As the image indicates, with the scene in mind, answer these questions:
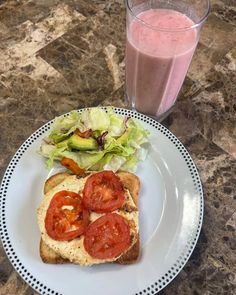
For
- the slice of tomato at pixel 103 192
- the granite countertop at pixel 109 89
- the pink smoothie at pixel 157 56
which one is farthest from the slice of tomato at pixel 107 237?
the pink smoothie at pixel 157 56

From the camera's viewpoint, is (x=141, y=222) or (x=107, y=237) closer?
(x=107, y=237)

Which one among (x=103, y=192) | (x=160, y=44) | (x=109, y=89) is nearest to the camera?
(x=103, y=192)

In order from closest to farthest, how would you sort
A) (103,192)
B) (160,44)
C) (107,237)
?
(107,237), (103,192), (160,44)

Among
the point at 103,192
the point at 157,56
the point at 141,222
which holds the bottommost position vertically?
the point at 141,222

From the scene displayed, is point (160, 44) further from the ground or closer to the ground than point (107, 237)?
further from the ground

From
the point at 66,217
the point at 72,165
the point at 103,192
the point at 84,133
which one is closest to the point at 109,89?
the point at 84,133

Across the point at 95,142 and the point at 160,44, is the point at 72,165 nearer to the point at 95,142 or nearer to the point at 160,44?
the point at 95,142

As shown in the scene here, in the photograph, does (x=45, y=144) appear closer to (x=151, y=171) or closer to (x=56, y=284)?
(x=151, y=171)

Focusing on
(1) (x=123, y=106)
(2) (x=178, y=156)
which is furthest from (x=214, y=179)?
(1) (x=123, y=106)
